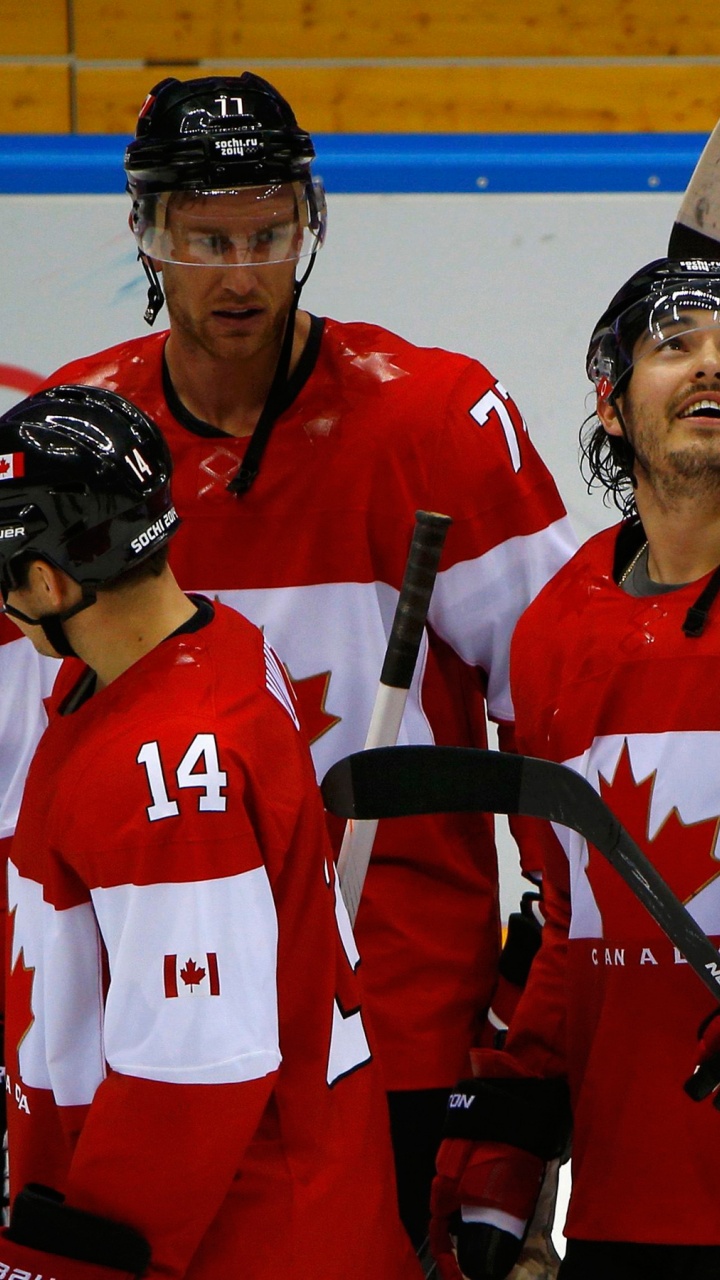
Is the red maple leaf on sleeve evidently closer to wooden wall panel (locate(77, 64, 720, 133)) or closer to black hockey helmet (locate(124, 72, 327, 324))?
black hockey helmet (locate(124, 72, 327, 324))

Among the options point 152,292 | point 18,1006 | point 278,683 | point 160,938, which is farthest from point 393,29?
point 160,938

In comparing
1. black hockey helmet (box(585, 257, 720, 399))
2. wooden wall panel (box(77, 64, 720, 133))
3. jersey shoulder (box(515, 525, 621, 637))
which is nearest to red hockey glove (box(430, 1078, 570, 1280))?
jersey shoulder (box(515, 525, 621, 637))

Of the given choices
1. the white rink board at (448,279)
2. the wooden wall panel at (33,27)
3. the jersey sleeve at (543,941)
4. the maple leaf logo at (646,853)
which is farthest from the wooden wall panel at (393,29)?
the maple leaf logo at (646,853)

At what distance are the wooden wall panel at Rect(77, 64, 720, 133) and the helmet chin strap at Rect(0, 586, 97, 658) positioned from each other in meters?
2.62

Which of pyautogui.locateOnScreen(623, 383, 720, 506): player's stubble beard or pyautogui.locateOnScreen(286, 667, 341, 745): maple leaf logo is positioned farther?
pyautogui.locateOnScreen(286, 667, 341, 745): maple leaf logo

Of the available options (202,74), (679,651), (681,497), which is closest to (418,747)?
(679,651)

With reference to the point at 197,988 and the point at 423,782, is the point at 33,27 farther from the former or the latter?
the point at 197,988

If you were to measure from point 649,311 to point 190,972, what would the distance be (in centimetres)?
87

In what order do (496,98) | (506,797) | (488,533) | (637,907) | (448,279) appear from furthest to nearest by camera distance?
(496,98) → (448,279) → (488,533) → (637,907) → (506,797)

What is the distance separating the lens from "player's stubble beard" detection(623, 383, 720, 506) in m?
1.73

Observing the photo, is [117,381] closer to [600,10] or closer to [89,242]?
[89,242]

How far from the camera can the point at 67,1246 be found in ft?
4.40

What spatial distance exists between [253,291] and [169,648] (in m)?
0.61

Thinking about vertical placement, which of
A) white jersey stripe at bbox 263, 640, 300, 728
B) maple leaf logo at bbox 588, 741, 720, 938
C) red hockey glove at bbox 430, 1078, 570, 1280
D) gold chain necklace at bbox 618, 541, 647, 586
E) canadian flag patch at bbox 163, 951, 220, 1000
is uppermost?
white jersey stripe at bbox 263, 640, 300, 728
